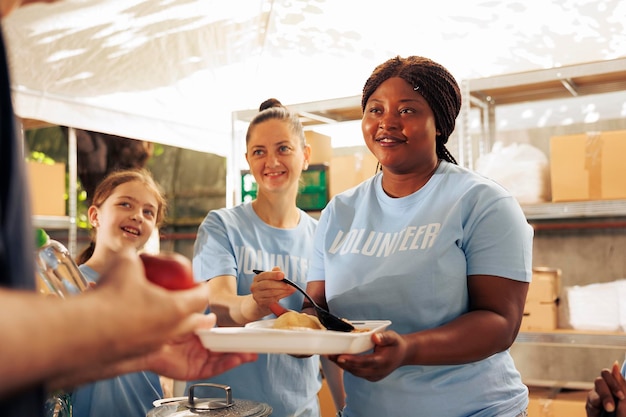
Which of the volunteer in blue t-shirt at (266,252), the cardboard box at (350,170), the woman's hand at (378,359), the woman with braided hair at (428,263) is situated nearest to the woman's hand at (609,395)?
the woman with braided hair at (428,263)

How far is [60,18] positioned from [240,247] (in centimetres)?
142

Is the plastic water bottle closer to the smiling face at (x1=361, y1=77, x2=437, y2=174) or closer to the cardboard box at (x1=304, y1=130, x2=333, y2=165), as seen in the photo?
the smiling face at (x1=361, y1=77, x2=437, y2=174)

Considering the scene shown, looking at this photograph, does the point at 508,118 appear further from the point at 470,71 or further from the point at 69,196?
the point at 69,196

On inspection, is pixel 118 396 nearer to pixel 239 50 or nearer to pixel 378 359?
pixel 378 359

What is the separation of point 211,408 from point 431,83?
3.26 ft

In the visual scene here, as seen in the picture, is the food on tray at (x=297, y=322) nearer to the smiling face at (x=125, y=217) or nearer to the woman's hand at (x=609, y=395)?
the woman's hand at (x=609, y=395)

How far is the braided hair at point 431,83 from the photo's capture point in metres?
1.70

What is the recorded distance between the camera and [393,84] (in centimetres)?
171

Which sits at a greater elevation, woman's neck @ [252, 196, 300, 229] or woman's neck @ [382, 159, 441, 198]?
woman's neck @ [382, 159, 441, 198]

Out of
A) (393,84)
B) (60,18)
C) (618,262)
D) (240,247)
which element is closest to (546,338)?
(618,262)

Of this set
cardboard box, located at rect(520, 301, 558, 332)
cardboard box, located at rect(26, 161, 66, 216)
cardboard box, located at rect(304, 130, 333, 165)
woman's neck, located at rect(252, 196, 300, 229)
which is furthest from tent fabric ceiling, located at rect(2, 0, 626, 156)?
cardboard box, located at rect(520, 301, 558, 332)

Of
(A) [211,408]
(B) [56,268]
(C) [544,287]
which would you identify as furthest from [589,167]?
(B) [56,268]

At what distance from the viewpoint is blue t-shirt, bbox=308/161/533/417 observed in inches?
59.3

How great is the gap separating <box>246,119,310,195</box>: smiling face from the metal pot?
0.84 meters
